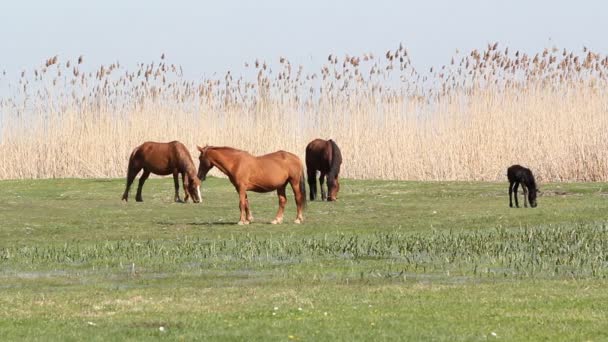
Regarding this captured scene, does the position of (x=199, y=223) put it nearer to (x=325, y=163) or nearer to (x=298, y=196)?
(x=298, y=196)

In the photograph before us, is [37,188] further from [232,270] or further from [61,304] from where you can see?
[61,304]

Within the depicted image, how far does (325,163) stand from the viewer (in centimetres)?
2791

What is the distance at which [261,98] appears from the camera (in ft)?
123

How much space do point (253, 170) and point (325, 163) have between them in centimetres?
689

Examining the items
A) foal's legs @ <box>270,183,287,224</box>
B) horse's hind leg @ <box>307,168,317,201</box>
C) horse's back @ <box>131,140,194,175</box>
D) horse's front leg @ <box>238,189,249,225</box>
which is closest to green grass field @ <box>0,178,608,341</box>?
horse's front leg @ <box>238,189,249,225</box>

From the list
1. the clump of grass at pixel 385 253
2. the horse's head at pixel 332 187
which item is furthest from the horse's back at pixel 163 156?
the clump of grass at pixel 385 253

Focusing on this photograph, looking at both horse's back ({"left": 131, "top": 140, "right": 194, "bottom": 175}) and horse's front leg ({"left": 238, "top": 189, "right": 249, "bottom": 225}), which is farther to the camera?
horse's back ({"left": 131, "top": 140, "right": 194, "bottom": 175})

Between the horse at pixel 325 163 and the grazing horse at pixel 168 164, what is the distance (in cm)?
267

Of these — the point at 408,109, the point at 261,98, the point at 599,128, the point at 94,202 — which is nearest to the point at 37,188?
the point at 94,202

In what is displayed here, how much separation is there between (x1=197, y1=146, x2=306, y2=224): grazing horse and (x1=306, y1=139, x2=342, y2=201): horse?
19.3 feet

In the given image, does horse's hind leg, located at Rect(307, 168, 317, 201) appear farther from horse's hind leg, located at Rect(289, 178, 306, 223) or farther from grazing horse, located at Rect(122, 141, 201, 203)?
horse's hind leg, located at Rect(289, 178, 306, 223)

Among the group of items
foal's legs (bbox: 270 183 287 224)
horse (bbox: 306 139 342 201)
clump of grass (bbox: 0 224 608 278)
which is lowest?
clump of grass (bbox: 0 224 608 278)

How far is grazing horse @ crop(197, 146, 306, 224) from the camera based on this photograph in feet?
69.0

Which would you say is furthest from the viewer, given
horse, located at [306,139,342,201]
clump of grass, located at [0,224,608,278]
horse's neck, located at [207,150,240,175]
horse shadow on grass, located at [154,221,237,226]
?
horse, located at [306,139,342,201]
